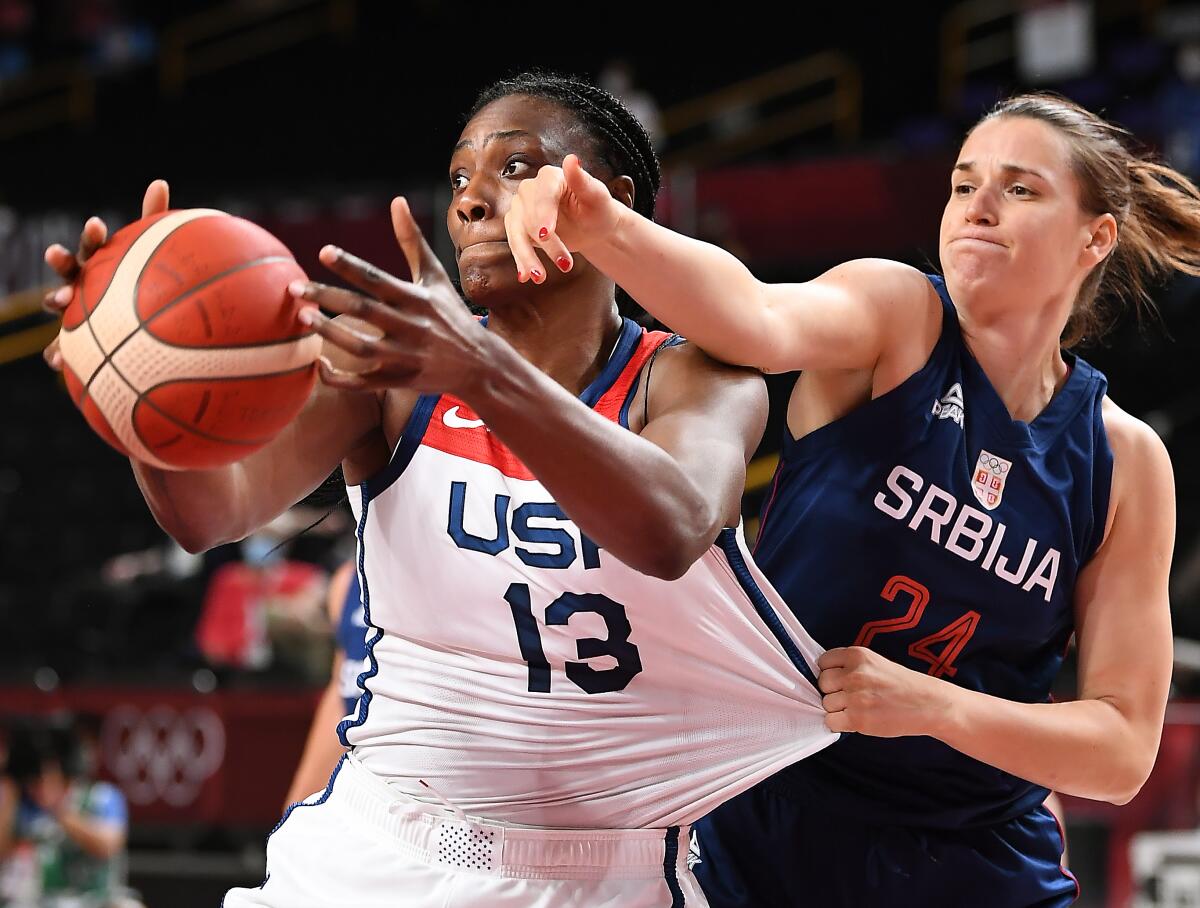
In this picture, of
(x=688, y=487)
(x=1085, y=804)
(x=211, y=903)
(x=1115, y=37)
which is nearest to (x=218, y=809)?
(x=211, y=903)

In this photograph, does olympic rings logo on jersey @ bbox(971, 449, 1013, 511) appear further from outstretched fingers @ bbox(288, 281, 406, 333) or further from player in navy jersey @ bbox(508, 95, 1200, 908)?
outstretched fingers @ bbox(288, 281, 406, 333)

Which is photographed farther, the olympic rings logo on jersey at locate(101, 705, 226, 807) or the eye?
the olympic rings logo on jersey at locate(101, 705, 226, 807)

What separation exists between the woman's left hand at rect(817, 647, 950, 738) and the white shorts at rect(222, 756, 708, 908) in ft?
1.18

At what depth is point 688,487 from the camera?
6.93 feet

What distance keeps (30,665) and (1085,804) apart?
6.72 metres

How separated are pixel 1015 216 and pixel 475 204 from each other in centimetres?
98

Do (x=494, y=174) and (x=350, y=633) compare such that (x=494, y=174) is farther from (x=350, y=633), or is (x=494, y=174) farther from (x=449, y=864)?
(x=350, y=633)

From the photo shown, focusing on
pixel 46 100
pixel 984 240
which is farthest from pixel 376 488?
pixel 46 100

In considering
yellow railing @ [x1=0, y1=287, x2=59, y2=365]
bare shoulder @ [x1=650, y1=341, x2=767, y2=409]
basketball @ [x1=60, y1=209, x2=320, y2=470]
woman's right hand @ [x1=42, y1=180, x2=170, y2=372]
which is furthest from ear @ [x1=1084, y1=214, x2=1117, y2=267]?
yellow railing @ [x1=0, y1=287, x2=59, y2=365]

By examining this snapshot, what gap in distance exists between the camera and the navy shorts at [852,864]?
2828 millimetres

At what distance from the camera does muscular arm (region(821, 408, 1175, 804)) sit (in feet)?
8.45

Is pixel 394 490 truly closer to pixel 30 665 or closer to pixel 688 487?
pixel 688 487

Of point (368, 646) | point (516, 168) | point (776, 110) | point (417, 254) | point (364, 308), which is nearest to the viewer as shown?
point (364, 308)

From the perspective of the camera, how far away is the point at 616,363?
104 inches
